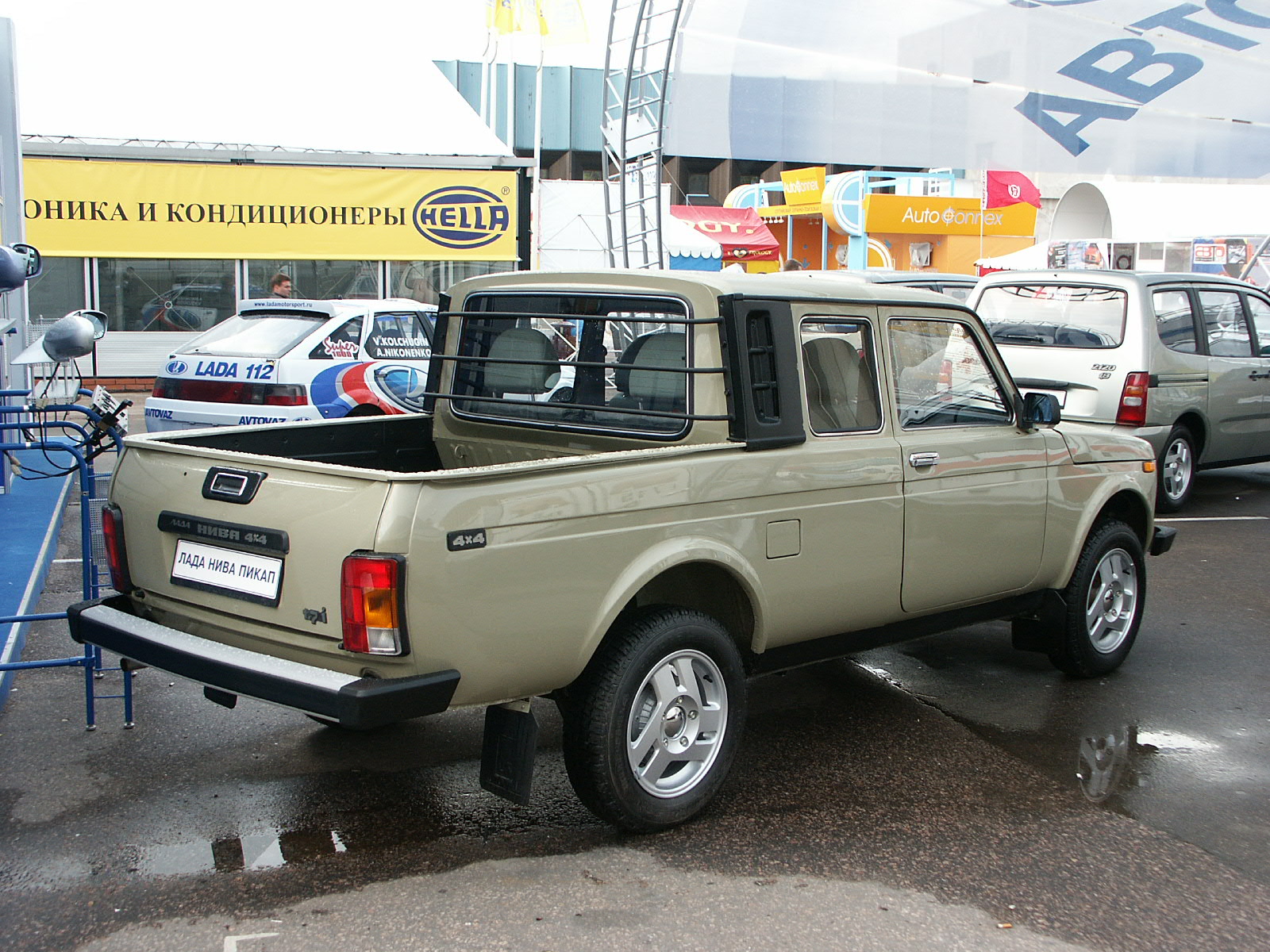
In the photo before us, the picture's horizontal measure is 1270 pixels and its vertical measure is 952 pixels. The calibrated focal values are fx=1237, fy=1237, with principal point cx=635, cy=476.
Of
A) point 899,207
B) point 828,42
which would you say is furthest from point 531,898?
point 899,207

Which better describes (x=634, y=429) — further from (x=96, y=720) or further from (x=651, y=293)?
(x=96, y=720)

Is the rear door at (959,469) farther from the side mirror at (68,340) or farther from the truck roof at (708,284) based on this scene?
the side mirror at (68,340)

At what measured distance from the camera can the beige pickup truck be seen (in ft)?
11.4

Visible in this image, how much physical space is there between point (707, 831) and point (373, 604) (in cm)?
141

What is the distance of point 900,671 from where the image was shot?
5.90m

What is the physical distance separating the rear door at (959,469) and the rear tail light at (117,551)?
9.10 ft

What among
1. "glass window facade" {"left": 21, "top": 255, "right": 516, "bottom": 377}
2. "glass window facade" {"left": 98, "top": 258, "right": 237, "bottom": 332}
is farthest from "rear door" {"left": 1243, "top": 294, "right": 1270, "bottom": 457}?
"glass window facade" {"left": 98, "top": 258, "right": 237, "bottom": 332}

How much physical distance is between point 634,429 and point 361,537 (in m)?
1.37

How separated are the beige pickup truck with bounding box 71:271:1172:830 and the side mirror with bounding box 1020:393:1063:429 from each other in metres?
0.01

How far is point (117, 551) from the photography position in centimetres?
421

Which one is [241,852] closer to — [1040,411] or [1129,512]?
[1040,411]

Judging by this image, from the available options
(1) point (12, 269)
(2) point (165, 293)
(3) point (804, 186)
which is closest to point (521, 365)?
(1) point (12, 269)

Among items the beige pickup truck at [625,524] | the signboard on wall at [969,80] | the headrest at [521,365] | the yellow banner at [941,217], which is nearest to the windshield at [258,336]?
the signboard on wall at [969,80]

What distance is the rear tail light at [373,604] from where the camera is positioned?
3.34 meters
